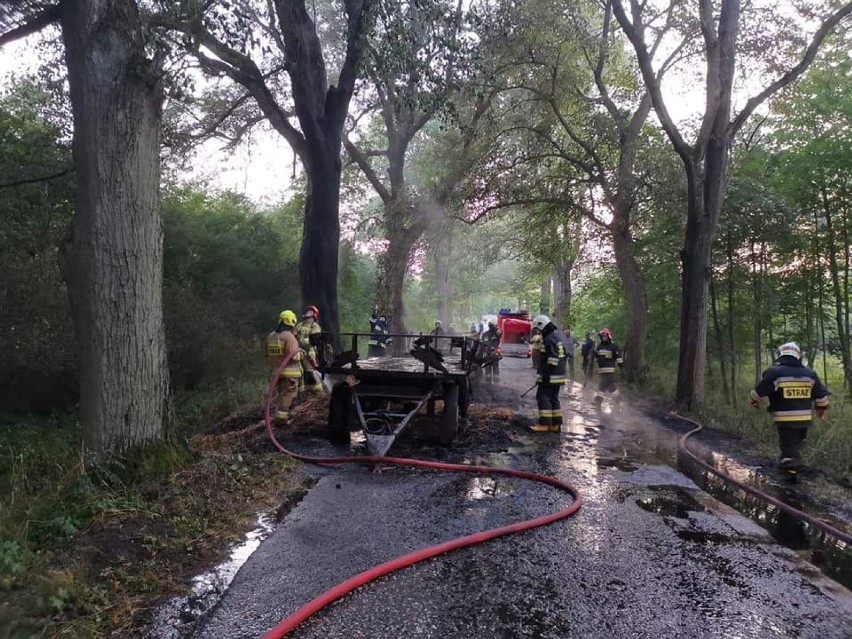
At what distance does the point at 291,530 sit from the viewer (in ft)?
13.9

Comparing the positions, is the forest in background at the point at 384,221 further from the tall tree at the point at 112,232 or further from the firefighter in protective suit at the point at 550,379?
the firefighter in protective suit at the point at 550,379

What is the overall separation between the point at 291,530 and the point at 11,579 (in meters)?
1.81

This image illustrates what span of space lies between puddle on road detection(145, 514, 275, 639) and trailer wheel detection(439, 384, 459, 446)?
Result: 3.41 meters

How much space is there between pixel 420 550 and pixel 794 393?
4863mm

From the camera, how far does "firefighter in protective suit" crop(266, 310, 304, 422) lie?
770 centimetres

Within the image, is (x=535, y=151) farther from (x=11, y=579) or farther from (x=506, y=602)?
(x=11, y=579)

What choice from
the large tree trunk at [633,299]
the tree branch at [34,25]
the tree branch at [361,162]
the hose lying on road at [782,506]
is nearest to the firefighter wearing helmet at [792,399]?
the hose lying on road at [782,506]

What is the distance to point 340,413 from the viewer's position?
23.5 ft

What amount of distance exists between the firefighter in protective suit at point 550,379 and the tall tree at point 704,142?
3865mm

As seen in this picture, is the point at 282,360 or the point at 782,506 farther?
the point at 282,360

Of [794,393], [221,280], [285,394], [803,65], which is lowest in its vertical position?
[285,394]

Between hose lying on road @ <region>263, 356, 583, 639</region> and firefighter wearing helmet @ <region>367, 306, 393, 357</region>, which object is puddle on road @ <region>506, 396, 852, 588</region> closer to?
hose lying on road @ <region>263, 356, 583, 639</region>

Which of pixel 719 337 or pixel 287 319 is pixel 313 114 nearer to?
pixel 287 319

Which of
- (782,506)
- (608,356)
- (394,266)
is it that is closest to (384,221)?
(394,266)
